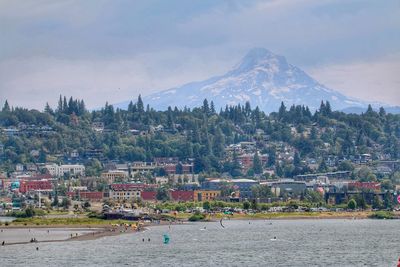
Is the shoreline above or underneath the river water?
above

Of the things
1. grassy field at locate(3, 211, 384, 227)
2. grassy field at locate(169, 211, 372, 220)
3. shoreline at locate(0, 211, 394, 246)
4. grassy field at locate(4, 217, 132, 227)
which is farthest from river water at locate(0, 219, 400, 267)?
grassy field at locate(169, 211, 372, 220)

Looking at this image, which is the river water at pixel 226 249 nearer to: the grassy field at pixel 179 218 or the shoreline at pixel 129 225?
the shoreline at pixel 129 225

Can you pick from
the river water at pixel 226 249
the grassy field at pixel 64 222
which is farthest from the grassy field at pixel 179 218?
the river water at pixel 226 249

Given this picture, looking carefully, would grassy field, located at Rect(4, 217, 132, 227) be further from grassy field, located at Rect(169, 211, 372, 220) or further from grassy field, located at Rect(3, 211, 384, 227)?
grassy field, located at Rect(169, 211, 372, 220)

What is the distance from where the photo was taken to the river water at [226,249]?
104 m

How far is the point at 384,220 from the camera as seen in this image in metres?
189

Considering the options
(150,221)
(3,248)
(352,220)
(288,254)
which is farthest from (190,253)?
(352,220)

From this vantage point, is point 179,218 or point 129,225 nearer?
point 129,225

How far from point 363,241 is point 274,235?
1313 centimetres

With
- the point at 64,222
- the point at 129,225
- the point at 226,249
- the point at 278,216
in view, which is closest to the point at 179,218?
the point at 278,216

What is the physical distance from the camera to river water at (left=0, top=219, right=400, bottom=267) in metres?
104

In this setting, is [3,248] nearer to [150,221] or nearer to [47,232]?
[47,232]

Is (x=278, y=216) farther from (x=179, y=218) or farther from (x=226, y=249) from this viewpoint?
(x=226, y=249)

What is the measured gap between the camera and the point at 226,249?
11725 centimetres
